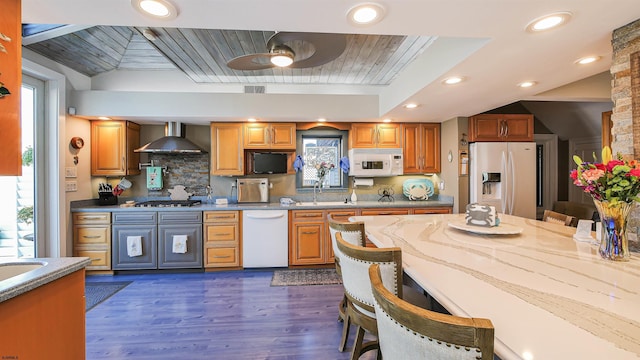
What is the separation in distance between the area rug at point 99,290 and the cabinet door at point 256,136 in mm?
2329

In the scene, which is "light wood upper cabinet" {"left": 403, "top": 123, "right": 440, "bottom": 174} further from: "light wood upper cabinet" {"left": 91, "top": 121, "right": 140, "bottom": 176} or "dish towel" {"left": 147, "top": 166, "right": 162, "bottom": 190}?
"light wood upper cabinet" {"left": 91, "top": 121, "right": 140, "bottom": 176}

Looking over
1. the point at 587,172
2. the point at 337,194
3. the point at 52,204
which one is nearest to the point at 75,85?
the point at 52,204

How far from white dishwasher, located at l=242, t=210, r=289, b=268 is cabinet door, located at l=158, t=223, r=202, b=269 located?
1.99 feet

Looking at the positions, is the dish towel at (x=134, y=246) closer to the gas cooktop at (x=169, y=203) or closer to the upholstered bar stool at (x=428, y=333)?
the gas cooktop at (x=169, y=203)

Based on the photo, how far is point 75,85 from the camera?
357cm

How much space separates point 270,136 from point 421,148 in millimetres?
2359

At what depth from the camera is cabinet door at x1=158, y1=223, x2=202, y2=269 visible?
358 centimetres

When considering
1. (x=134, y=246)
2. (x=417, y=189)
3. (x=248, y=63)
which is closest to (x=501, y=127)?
(x=417, y=189)

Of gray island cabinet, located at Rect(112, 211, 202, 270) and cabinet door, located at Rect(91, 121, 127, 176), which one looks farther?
cabinet door, located at Rect(91, 121, 127, 176)

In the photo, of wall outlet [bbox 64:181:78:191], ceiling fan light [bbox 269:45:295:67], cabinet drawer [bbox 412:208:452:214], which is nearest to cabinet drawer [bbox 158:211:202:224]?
wall outlet [bbox 64:181:78:191]

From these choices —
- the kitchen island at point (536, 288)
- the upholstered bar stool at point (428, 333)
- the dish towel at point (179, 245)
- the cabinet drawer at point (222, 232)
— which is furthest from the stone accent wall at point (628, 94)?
the dish towel at point (179, 245)

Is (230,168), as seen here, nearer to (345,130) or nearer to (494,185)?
(345,130)

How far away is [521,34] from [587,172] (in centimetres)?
88

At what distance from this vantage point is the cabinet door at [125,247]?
3547 millimetres
